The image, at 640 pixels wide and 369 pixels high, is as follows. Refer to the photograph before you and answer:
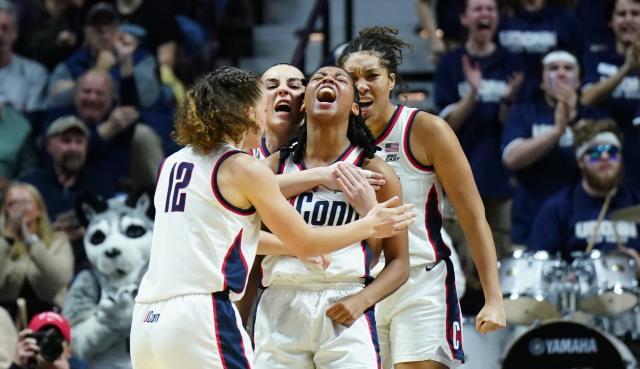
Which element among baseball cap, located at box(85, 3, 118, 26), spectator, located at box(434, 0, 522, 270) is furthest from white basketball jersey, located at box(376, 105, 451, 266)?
baseball cap, located at box(85, 3, 118, 26)

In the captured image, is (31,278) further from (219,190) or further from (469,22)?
(219,190)

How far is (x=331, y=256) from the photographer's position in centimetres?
465

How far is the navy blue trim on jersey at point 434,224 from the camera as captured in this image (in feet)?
16.8

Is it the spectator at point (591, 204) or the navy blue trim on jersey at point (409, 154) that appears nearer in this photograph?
the navy blue trim on jersey at point (409, 154)

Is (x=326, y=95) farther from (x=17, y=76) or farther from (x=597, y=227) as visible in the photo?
(x=17, y=76)

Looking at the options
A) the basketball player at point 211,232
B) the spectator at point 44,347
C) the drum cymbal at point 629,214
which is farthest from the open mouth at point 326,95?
the drum cymbal at point 629,214

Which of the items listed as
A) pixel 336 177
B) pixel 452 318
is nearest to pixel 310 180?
pixel 336 177

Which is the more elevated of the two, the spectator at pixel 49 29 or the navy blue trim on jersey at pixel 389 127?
the navy blue trim on jersey at pixel 389 127

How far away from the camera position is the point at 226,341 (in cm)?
412

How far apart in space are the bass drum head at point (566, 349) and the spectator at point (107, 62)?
3958mm

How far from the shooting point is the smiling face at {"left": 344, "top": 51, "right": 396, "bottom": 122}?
5.14m

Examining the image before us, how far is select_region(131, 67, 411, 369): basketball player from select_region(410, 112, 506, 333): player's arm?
775mm

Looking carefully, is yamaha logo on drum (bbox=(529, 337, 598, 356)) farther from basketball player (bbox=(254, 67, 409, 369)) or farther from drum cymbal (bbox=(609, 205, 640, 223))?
basketball player (bbox=(254, 67, 409, 369))

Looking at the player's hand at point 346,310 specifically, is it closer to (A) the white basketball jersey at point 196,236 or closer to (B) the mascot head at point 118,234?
(A) the white basketball jersey at point 196,236
